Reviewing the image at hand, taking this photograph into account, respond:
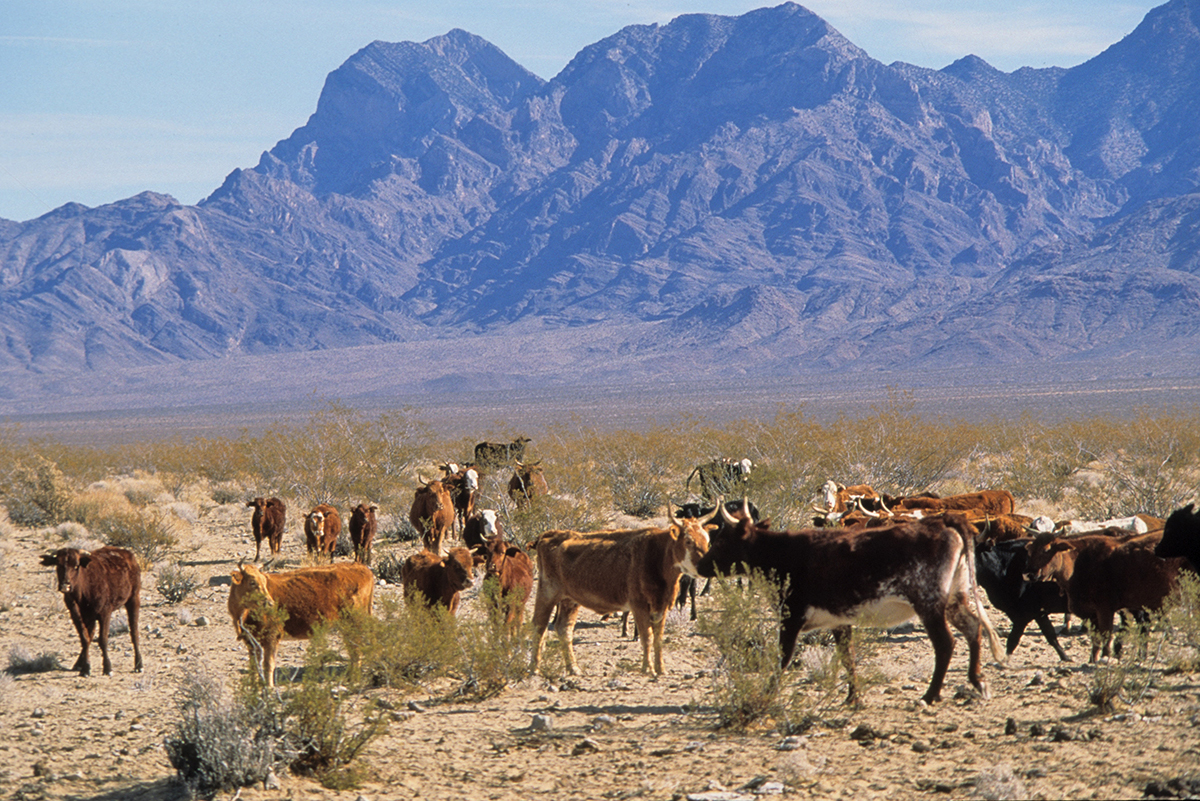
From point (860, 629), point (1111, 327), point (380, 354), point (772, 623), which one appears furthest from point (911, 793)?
point (380, 354)

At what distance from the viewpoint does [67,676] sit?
11891 millimetres

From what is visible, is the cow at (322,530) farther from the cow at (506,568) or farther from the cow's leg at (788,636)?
the cow's leg at (788,636)

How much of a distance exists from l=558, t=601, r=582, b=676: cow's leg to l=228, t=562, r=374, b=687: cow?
1.94 m

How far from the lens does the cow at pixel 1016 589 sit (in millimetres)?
11562

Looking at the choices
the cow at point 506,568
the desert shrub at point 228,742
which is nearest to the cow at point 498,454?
the cow at point 506,568

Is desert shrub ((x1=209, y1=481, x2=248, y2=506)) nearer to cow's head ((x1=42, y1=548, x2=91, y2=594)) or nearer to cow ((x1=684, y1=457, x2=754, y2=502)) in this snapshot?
cow ((x1=684, y1=457, x2=754, y2=502))

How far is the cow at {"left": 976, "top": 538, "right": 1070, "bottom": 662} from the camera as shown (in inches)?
455

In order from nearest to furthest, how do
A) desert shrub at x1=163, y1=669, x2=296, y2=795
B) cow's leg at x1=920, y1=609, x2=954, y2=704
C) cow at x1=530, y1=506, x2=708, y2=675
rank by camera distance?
desert shrub at x1=163, y1=669, x2=296, y2=795
cow's leg at x1=920, y1=609, x2=954, y2=704
cow at x1=530, y1=506, x2=708, y2=675

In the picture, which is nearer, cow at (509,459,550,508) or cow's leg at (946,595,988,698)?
cow's leg at (946,595,988,698)

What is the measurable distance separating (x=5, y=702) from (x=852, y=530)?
7.69 meters

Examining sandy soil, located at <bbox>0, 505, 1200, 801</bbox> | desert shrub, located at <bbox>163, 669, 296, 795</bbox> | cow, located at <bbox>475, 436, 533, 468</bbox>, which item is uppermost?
cow, located at <bbox>475, 436, 533, 468</bbox>

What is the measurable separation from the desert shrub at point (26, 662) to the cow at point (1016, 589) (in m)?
9.70

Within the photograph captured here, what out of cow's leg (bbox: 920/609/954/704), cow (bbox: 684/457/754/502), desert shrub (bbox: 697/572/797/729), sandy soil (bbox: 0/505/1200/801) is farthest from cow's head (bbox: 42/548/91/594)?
cow (bbox: 684/457/754/502)

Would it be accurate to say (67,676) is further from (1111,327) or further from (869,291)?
(869,291)
